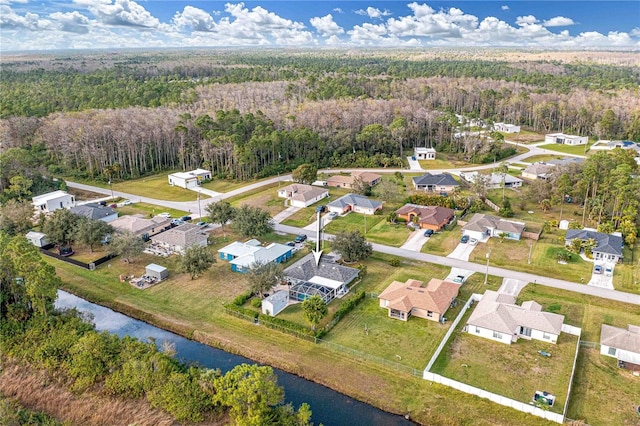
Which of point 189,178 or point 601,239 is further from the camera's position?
point 189,178

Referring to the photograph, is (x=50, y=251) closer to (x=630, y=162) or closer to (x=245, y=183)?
(x=245, y=183)

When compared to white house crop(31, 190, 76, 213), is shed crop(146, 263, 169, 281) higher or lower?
lower

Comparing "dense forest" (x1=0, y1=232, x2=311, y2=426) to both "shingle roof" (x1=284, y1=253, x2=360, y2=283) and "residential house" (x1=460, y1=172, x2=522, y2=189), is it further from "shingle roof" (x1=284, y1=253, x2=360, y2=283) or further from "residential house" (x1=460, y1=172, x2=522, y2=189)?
"residential house" (x1=460, y1=172, x2=522, y2=189)

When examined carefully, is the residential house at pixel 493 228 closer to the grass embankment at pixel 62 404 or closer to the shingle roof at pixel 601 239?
the shingle roof at pixel 601 239

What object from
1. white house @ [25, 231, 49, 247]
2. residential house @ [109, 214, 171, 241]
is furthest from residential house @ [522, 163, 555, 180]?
white house @ [25, 231, 49, 247]

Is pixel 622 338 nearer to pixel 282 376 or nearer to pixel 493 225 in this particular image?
pixel 493 225

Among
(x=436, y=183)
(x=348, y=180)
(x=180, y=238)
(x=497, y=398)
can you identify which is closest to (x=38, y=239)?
(x=180, y=238)

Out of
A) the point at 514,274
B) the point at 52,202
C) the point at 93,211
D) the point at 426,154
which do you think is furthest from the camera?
the point at 426,154
